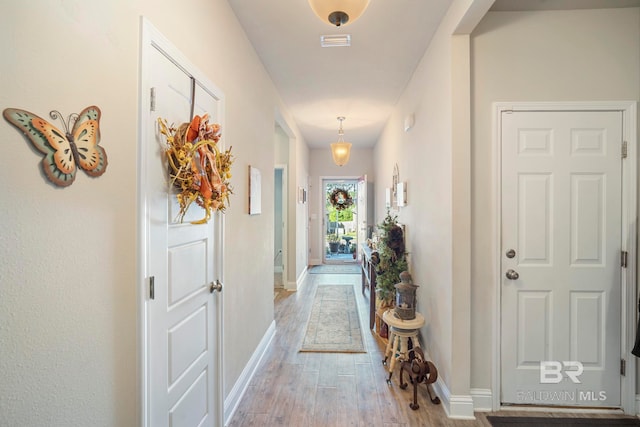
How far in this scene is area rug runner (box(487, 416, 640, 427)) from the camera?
75.1 inches

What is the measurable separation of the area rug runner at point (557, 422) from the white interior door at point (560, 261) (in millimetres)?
104

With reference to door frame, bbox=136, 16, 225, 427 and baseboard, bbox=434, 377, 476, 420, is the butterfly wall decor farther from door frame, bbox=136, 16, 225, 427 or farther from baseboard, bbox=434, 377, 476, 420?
baseboard, bbox=434, 377, 476, 420

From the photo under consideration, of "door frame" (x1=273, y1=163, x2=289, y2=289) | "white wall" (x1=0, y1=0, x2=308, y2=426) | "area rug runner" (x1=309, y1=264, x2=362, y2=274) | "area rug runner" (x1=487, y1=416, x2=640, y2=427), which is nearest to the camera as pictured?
"white wall" (x1=0, y1=0, x2=308, y2=426)

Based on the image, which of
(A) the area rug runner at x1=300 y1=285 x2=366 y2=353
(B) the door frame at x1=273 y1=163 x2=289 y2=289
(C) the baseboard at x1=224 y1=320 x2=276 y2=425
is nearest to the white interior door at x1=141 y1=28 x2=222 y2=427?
(C) the baseboard at x1=224 y1=320 x2=276 y2=425

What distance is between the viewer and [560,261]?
205 centimetres

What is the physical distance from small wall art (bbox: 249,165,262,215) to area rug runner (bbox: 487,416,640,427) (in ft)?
7.35

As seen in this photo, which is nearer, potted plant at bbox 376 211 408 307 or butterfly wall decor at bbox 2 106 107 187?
butterfly wall decor at bbox 2 106 107 187

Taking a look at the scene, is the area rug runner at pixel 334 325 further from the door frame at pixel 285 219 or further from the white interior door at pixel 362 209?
the white interior door at pixel 362 209

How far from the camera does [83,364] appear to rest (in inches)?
34.2

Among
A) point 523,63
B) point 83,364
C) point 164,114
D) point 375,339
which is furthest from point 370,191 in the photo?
point 83,364

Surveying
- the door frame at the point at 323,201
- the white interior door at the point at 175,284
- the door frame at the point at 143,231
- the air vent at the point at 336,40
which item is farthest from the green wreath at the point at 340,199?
the door frame at the point at 143,231

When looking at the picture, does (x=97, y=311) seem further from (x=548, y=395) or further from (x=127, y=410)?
(x=548, y=395)

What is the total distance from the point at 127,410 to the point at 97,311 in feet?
1.34

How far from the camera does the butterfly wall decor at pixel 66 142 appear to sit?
0.70 metres
